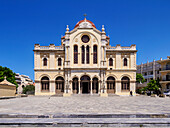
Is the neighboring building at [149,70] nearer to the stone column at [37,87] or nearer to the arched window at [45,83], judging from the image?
the arched window at [45,83]

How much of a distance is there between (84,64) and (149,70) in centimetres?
3670

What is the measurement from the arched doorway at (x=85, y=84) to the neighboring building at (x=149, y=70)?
27.1 meters

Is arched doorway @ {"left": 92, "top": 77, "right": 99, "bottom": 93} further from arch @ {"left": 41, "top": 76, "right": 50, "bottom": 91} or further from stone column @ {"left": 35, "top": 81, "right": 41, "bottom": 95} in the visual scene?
stone column @ {"left": 35, "top": 81, "right": 41, "bottom": 95}

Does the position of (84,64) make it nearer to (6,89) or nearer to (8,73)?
(6,89)

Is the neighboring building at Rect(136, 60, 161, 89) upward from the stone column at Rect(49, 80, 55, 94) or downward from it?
upward

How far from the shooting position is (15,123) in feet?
26.5

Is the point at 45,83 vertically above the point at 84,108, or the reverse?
the point at 45,83

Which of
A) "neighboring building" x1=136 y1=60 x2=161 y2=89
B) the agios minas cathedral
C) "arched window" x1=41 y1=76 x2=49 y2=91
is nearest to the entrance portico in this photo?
the agios minas cathedral

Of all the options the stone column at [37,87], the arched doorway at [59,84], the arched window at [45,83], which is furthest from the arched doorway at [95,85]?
the stone column at [37,87]

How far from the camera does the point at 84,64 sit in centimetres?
3694

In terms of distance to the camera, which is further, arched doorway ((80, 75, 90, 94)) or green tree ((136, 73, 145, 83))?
green tree ((136, 73, 145, 83))

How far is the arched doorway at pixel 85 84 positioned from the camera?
36719 millimetres

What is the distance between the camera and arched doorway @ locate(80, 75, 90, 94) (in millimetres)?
36719

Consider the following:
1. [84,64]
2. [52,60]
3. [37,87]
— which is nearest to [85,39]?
[84,64]
